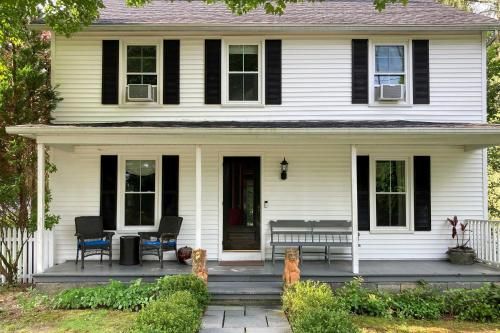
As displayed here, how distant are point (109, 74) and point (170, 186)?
276 centimetres

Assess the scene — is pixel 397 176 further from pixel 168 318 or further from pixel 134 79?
pixel 168 318

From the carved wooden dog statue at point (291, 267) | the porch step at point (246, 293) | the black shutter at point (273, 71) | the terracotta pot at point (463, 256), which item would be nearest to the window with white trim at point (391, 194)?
the terracotta pot at point (463, 256)

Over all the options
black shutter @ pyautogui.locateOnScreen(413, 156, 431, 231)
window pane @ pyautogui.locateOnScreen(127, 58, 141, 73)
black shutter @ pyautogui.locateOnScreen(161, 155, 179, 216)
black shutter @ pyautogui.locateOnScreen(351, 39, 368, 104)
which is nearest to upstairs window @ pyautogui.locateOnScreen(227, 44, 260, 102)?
black shutter @ pyautogui.locateOnScreen(161, 155, 179, 216)

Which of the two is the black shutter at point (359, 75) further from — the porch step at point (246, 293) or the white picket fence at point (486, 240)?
the porch step at point (246, 293)

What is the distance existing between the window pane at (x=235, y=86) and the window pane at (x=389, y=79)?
117 inches

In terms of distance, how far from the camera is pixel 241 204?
9023mm

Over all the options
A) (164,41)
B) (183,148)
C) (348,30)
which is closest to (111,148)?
(183,148)

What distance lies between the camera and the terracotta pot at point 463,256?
27.3ft

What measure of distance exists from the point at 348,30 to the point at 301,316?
6.29 m

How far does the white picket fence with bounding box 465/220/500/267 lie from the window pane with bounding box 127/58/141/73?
7763 millimetres

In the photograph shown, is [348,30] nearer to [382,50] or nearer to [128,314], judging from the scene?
[382,50]

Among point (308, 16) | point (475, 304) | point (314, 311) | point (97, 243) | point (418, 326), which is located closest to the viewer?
point (314, 311)

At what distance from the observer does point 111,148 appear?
8.91m

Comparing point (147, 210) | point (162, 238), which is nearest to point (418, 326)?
point (162, 238)
